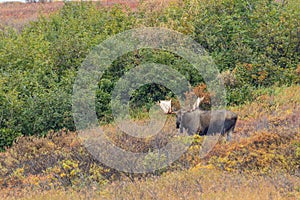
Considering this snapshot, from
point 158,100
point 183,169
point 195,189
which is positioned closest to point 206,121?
point 183,169

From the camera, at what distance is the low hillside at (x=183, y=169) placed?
1202 cm

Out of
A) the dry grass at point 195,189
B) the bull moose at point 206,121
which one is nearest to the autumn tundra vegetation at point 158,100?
the dry grass at point 195,189

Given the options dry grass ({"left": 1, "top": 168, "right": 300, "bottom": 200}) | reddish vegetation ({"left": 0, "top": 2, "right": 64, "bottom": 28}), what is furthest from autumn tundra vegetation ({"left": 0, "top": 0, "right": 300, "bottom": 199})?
reddish vegetation ({"left": 0, "top": 2, "right": 64, "bottom": 28})

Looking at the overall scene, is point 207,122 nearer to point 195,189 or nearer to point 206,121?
point 206,121

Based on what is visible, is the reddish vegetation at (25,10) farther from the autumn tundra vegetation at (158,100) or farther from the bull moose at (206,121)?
the bull moose at (206,121)

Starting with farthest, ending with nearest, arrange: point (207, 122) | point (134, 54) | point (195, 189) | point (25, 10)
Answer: point (25, 10)
point (134, 54)
point (207, 122)
point (195, 189)

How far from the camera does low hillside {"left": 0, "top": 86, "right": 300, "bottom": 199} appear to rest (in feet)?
→ 39.4

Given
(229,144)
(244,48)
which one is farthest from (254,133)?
(244,48)

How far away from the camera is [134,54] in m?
24.0

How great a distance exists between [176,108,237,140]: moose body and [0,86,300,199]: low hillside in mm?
422

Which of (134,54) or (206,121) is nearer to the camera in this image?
(206,121)

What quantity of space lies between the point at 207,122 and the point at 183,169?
2.49 metres

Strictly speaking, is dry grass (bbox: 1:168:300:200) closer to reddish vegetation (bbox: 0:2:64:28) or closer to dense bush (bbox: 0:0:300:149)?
dense bush (bbox: 0:0:300:149)

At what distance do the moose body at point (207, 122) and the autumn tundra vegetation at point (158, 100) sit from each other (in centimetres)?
36
